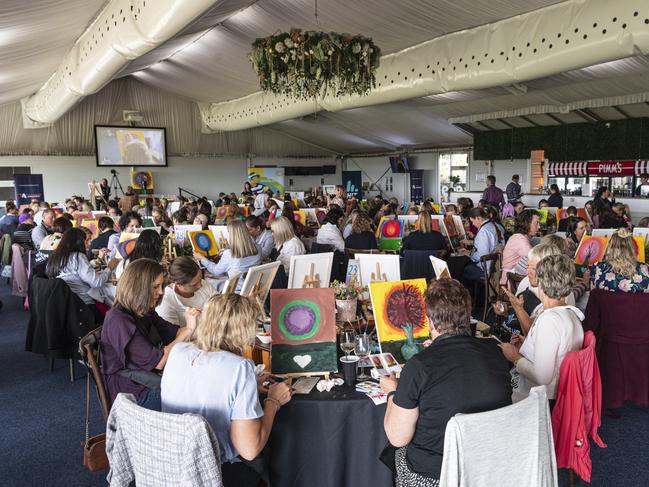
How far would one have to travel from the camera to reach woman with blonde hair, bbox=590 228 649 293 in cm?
363

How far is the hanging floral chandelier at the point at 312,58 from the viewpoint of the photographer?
5742 millimetres

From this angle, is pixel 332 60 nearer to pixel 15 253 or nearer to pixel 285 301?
pixel 285 301

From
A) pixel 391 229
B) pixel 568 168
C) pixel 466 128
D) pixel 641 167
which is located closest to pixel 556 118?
pixel 568 168

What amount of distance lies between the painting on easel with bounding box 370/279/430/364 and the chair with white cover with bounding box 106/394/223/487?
4.21 ft

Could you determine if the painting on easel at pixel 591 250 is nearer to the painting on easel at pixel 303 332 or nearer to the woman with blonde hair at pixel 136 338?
the painting on easel at pixel 303 332

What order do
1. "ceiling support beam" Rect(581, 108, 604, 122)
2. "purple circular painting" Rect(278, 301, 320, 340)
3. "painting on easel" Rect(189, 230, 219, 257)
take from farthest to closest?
"ceiling support beam" Rect(581, 108, 604, 122), "painting on easel" Rect(189, 230, 219, 257), "purple circular painting" Rect(278, 301, 320, 340)

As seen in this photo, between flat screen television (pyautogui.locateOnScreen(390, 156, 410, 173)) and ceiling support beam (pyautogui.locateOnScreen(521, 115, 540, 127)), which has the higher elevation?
ceiling support beam (pyautogui.locateOnScreen(521, 115, 540, 127))

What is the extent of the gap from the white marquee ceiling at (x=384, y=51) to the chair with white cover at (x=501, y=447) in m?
5.00

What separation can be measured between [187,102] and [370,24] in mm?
12575

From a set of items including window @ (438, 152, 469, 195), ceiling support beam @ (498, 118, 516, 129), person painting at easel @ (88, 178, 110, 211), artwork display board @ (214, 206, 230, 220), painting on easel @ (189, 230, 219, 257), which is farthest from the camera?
window @ (438, 152, 469, 195)

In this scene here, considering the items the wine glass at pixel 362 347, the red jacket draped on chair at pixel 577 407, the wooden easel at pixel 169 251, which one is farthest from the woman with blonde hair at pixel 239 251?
the red jacket draped on chair at pixel 577 407

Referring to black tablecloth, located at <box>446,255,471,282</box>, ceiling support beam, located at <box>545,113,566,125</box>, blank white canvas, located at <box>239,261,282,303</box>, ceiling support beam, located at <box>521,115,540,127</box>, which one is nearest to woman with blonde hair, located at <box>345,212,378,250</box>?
black tablecloth, located at <box>446,255,471,282</box>

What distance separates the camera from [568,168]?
1428cm

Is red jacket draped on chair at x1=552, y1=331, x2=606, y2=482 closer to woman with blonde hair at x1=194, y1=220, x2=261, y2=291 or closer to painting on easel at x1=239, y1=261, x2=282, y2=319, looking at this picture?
painting on easel at x1=239, y1=261, x2=282, y2=319
